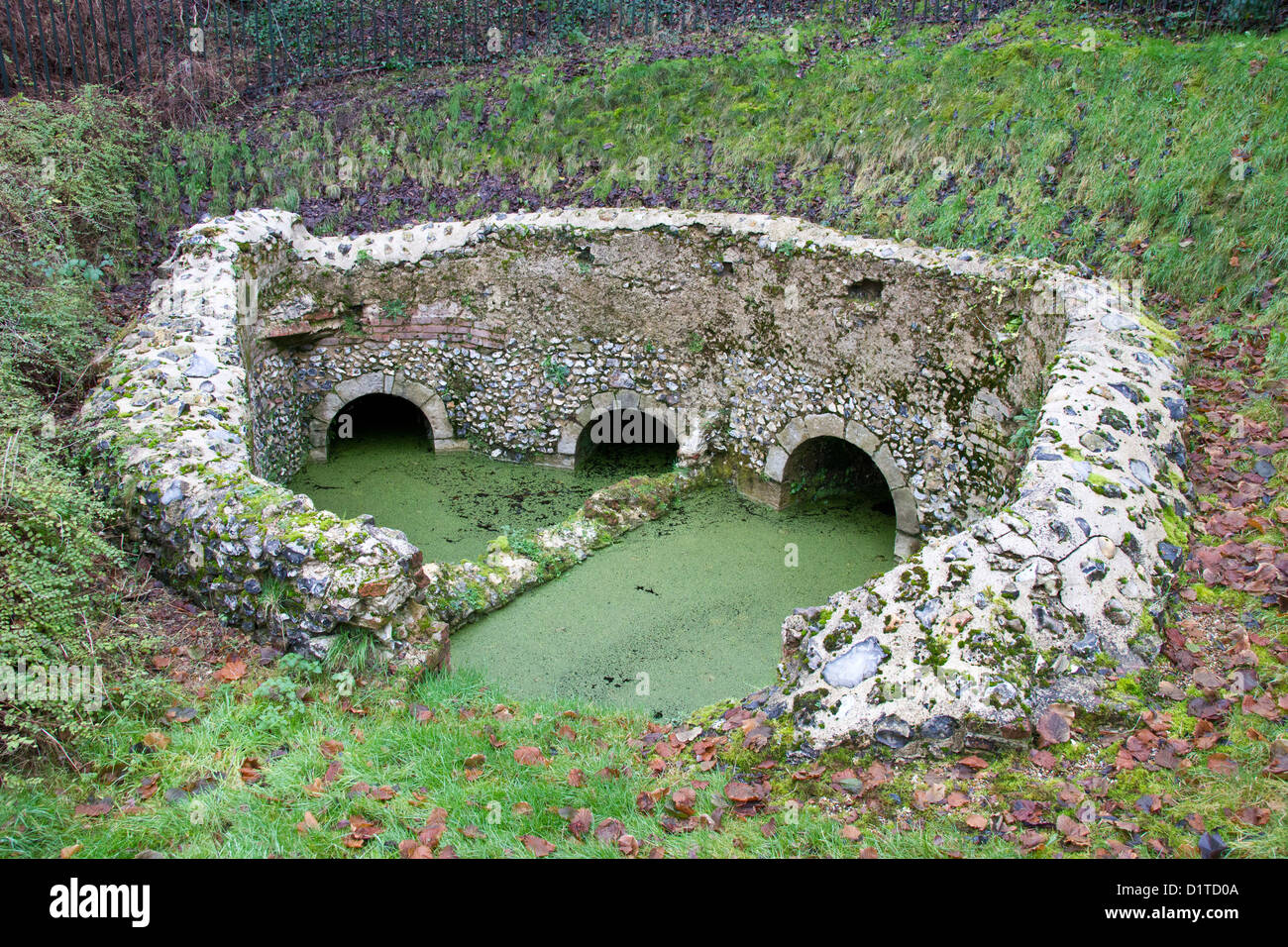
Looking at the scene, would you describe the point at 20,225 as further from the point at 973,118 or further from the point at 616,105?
the point at 973,118

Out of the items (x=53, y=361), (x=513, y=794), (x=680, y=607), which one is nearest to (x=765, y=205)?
(x=680, y=607)

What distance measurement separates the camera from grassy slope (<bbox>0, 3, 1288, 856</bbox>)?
137 inches

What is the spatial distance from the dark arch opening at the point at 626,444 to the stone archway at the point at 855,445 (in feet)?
4.35

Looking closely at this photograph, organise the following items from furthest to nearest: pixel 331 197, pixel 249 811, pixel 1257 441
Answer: pixel 331 197, pixel 1257 441, pixel 249 811

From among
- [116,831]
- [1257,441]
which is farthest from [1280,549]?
[116,831]

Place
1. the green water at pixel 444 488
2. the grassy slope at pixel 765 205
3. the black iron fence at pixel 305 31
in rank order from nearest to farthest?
the grassy slope at pixel 765 205 → the green water at pixel 444 488 → the black iron fence at pixel 305 31

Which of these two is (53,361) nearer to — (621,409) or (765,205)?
(621,409)

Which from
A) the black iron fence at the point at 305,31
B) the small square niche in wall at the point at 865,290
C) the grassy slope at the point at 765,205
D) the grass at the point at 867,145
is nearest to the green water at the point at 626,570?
the grassy slope at the point at 765,205

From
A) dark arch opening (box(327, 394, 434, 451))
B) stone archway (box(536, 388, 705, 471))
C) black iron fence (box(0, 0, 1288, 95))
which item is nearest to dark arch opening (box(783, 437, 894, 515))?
stone archway (box(536, 388, 705, 471))

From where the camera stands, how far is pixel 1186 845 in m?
2.98

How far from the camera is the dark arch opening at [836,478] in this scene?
9.66 m

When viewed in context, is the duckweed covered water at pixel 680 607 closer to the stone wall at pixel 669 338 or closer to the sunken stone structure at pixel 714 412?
the sunken stone structure at pixel 714 412

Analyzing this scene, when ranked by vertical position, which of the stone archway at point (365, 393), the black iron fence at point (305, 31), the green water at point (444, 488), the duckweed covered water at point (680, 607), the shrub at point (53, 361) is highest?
the black iron fence at point (305, 31)

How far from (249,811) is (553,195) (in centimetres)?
835
